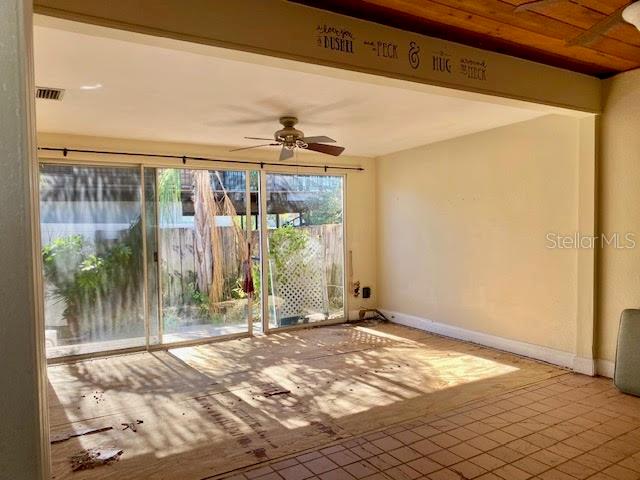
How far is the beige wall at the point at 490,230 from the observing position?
417 cm

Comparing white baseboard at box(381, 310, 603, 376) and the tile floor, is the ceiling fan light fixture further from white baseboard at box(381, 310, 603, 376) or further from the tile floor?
white baseboard at box(381, 310, 603, 376)

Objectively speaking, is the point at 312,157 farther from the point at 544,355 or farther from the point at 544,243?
the point at 544,355

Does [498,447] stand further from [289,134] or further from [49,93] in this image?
[49,93]

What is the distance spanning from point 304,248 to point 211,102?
9.63 feet

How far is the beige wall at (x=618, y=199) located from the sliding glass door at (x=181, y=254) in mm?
3387

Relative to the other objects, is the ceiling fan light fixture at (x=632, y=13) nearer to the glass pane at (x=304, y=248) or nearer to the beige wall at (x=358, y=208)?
the beige wall at (x=358, y=208)

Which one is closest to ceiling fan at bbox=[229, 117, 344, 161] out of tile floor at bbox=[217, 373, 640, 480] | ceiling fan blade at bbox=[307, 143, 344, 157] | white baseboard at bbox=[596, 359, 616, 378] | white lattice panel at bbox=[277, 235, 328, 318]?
ceiling fan blade at bbox=[307, 143, 344, 157]

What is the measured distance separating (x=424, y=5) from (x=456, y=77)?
0.64m

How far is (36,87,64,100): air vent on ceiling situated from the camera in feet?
10.4

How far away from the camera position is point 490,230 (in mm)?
4891

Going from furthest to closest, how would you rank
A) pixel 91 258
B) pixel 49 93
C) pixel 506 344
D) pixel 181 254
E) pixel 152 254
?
1. pixel 181 254
2. pixel 152 254
3. pixel 91 258
4. pixel 506 344
5. pixel 49 93

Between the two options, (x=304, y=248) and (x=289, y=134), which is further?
(x=304, y=248)

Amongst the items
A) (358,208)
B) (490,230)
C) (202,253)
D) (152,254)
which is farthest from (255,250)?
(490,230)

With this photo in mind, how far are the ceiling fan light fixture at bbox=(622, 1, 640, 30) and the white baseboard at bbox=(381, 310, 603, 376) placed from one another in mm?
2873
